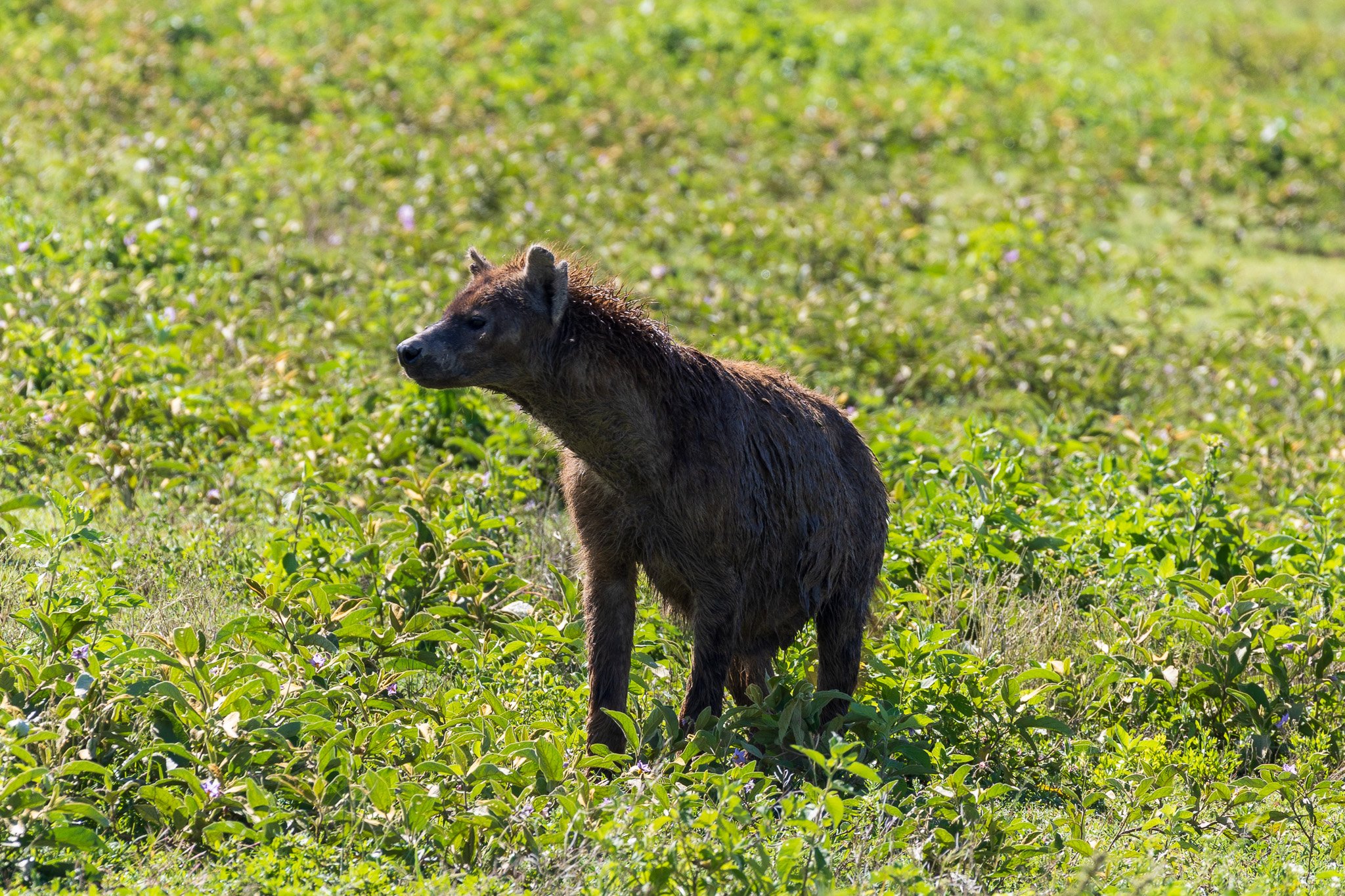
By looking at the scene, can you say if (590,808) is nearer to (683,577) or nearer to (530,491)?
(683,577)

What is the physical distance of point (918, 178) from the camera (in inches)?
523

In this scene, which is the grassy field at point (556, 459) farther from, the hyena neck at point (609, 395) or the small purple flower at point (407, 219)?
the hyena neck at point (609, 395)

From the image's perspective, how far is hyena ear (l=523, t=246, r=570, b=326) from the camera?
199 inches

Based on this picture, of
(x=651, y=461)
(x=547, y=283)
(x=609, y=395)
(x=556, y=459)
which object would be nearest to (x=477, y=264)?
(x=547, y=283)

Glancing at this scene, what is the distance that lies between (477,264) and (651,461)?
39.9 inches

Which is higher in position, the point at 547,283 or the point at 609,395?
the point at 547,283

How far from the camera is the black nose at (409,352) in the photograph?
16.3 ft

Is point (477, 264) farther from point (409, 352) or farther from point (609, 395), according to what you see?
point (609, 395)

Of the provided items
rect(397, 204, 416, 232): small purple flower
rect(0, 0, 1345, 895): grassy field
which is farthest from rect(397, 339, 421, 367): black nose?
rect(397, 204, 416, 232): small purple flower

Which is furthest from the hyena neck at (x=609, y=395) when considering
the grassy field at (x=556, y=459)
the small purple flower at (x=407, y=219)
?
the small purple flower at (x=407, y=219)

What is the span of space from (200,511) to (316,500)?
67cm

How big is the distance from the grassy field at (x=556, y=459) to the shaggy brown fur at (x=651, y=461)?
1.15ft

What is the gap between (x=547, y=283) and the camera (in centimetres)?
512

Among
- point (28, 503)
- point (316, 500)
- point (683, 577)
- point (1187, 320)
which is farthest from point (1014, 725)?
point (1187, 320)
